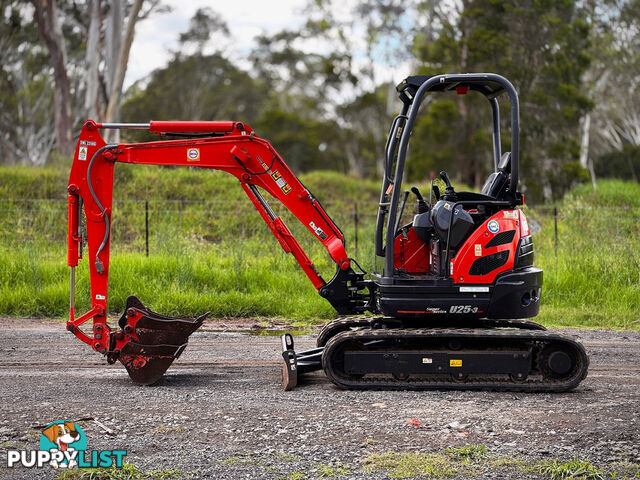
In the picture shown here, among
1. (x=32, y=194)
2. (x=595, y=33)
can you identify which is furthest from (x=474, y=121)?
(x=32, y=194)

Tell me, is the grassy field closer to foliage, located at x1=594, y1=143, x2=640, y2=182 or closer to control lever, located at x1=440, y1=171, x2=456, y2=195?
control lever, located at x1=440, y1=171, x2=456, y2=195

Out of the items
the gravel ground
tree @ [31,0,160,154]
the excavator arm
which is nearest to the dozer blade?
the excavator arm

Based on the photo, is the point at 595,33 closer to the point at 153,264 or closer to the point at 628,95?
the point at 628,95

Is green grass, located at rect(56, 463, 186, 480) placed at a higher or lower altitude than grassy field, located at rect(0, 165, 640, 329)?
lower

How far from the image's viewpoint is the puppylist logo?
502cm

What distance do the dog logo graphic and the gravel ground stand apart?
0.24ft

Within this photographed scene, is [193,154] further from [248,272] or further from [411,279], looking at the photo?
[248,272]

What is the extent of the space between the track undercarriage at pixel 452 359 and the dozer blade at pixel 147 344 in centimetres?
106

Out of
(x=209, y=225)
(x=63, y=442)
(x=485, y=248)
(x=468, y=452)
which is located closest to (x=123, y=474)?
(x=63, y=442)

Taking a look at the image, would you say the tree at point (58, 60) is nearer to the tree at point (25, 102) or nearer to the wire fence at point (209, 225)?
the wire fence at point (209, 225)

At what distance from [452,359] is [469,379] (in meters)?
0.26

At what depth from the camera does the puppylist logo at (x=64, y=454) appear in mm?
5016

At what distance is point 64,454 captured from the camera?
5234 mm

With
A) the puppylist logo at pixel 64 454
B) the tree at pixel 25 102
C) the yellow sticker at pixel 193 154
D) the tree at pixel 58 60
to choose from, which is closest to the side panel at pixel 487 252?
the yellow sticker at pixel 193 154
